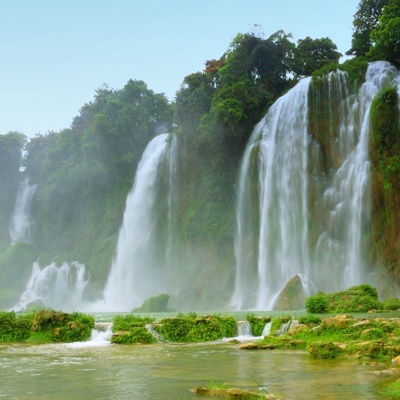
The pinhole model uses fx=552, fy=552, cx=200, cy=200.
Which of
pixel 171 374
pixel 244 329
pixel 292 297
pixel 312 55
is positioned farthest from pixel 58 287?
pixel 171 374

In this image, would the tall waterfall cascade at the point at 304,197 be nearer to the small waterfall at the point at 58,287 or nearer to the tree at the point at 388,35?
the tree at the point at 388,35

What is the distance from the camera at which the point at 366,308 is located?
1997 centimetres

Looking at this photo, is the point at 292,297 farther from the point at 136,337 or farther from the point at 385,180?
the point at 136,337

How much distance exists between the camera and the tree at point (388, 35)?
105 ft

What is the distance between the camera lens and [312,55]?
4178cm

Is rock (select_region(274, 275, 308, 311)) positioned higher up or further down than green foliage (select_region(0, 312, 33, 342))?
higher up

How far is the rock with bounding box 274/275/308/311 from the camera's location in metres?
25.1

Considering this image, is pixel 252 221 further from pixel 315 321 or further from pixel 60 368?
pixel 60 368

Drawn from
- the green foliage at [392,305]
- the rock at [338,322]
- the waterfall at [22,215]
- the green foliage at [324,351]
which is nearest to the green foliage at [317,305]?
the green foliage at [392,305]

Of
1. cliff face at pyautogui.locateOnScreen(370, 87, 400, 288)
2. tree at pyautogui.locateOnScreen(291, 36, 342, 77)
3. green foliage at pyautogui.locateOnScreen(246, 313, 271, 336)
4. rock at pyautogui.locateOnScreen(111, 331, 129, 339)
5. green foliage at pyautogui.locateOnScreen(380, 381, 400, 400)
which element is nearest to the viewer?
green foliage at pyautogui.locateOnScreen(380, 381, 400, 400)

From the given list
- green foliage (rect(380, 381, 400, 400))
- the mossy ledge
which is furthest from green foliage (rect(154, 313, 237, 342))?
green foliage (rect(380, 381, 400, 400))

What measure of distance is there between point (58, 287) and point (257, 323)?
30423 mm

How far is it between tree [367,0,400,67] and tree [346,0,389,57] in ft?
13.7

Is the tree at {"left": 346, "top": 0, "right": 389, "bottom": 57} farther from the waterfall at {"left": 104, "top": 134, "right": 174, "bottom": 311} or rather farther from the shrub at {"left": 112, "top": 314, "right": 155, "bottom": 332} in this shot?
the shrub at {"left": 112, "top": 314, "right": 155, "bottom": 332}
